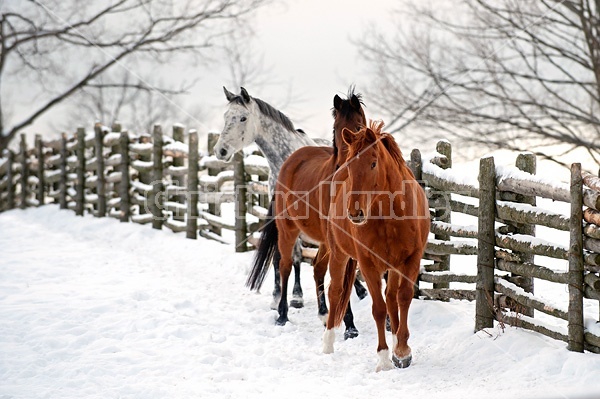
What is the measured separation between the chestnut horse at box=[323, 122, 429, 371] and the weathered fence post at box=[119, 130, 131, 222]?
9.41m

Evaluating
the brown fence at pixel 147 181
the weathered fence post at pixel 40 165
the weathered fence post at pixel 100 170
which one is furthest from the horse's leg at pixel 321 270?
the weathered fence post at pixel 40 165

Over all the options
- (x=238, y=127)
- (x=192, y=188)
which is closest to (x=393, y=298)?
(x=238, y=127)

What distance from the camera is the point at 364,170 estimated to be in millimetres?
4395

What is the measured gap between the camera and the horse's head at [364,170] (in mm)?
4301

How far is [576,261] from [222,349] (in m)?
2.87

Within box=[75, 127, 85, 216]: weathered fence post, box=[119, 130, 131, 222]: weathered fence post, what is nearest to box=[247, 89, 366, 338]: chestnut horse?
box=[119, 130, 131, 222]: weathered fence post

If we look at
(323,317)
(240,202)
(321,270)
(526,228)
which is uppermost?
(240,202)

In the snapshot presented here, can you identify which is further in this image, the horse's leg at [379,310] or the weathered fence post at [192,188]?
the weathered fence post at [192,188]

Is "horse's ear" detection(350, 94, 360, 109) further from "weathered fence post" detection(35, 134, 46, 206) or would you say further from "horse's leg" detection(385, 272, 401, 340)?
"weathered fence post" detection(35, 134, 46, 206)

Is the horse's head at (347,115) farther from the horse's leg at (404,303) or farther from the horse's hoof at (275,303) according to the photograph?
the horse's hoof at (275,303)

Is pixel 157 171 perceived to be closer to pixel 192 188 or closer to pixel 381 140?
pixel 192 188

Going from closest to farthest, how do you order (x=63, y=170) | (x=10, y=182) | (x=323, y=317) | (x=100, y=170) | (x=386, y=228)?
(x=386, y=228) → (x=323, y=317) → (x=100, y=170) → (x=63, y=170) → (x=10, y=182)

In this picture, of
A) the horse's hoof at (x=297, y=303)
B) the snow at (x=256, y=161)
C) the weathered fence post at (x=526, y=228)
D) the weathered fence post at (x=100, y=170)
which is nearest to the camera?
the weathered fence post at (x=526, y=228)

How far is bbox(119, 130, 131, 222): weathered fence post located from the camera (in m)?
13.6
